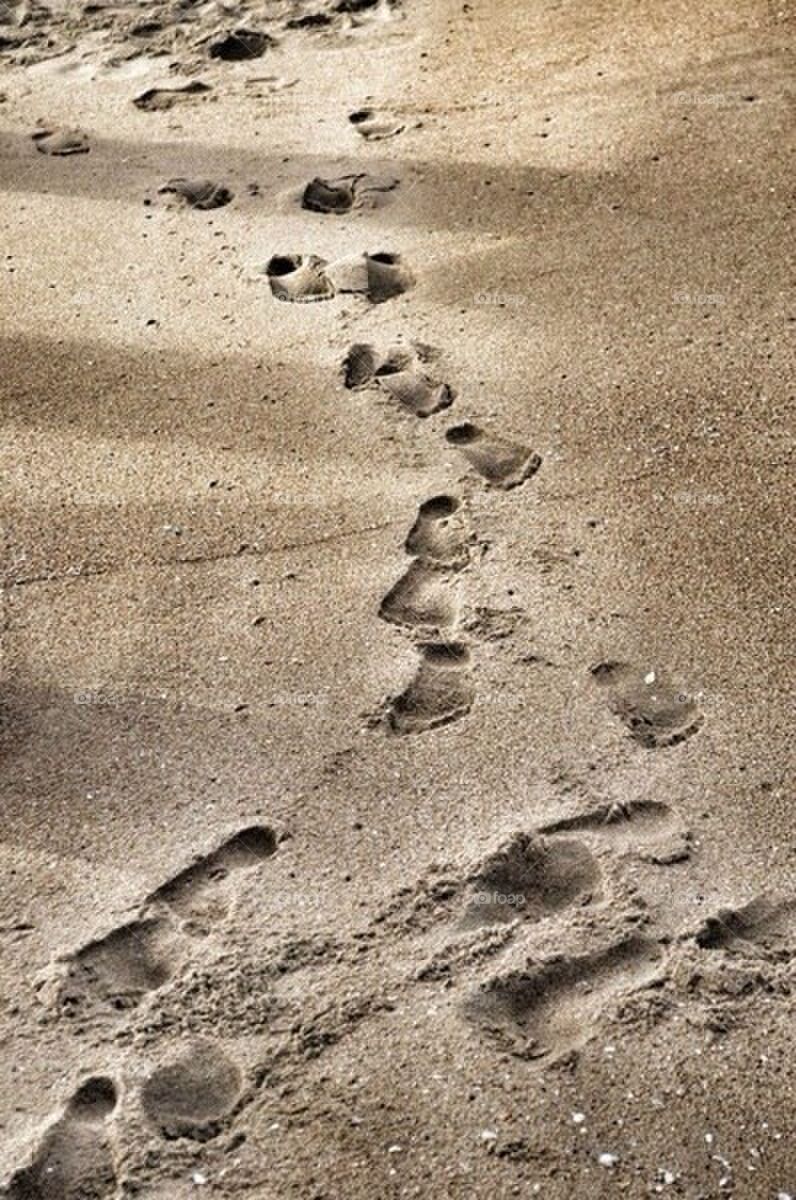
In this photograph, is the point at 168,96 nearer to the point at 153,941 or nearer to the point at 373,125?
the point at 373,125

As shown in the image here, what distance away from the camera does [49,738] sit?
13.2 feet

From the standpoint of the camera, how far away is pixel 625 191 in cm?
618

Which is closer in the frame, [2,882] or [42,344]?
[2,882]

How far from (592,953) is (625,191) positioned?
11.5ft

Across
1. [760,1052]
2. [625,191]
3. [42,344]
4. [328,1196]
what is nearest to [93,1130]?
[328,1196]

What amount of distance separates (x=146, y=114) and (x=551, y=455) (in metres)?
3.00

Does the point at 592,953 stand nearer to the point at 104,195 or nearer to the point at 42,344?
the point at 42,344

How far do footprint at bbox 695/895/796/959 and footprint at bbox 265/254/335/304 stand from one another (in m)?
2.87

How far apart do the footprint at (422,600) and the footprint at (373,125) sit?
276cm

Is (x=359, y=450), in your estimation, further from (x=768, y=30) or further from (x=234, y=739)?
(x=768, y=30)

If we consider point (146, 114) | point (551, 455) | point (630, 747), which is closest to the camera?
point (630, 747)

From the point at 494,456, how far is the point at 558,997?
1.94 m

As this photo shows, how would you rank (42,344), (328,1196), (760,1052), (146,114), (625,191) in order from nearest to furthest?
1. (328,1196)
2. (760,1052)
3. (42,344)
4. (625,191)
5. (146,114)

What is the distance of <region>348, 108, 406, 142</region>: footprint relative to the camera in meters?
6.71
